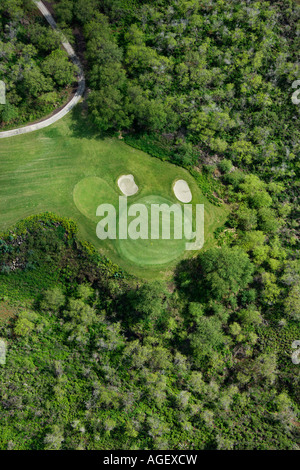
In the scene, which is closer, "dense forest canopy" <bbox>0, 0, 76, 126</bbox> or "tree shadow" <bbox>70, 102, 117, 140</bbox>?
"dense forest canopy" <bbox>0, 0, 76, 126</bbox>

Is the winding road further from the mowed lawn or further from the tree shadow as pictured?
the tree shadow

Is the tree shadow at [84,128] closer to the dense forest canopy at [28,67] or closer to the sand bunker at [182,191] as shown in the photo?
the dense forest canopy at [28,67]

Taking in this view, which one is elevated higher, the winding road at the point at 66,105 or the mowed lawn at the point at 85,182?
the winding road at the point at 66,105

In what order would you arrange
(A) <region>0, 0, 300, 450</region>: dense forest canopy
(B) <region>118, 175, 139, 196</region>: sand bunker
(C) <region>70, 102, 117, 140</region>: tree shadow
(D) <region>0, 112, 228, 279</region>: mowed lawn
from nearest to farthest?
(A) <region>0, 0, 300, 450</region>: dense forest canopy, (D) <region>0, 112, 228, 279</region>: mowed lawn, (B) <region>118, 175, 139, 196</region>: sand bunker, (C) <region>70, 102, 117, 140</region>: tree shadow

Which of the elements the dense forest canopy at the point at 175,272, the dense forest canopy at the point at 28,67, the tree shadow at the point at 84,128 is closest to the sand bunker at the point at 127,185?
the dense forest canopy at the point at 175,272

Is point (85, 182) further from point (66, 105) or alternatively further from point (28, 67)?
point (28, 67)

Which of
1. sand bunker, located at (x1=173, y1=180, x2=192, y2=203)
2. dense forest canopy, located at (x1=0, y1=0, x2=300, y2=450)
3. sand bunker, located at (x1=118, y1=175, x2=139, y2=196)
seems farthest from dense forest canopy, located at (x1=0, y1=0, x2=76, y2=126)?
sand bunker, located at (x1=173, y1=180, x2=192, y2=203)
